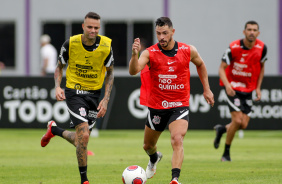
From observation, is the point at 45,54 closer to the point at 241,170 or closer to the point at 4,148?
the point at 4,148

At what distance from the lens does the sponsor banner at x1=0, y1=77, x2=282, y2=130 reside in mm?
19938

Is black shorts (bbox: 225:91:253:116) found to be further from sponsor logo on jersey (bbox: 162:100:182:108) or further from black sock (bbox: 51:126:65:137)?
black sock (bbox: 51:126:65:137)

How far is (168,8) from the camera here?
2964 centimetres

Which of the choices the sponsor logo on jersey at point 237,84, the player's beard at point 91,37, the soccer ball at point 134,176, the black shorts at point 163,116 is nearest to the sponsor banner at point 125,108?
the sponsor logo on jersey at point 237,84

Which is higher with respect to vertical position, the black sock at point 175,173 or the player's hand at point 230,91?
the player's hand at point 230,91

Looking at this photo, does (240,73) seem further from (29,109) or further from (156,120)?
(29,109)

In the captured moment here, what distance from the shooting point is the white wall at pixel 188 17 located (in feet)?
95.8

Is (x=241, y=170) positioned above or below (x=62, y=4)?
below

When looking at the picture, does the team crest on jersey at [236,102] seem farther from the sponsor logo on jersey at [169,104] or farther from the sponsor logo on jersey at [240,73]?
the sponsor logo on jersey at [169,104]

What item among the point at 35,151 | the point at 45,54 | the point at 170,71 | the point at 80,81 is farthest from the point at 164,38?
the point at 45,54

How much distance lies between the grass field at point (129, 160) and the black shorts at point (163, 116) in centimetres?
85

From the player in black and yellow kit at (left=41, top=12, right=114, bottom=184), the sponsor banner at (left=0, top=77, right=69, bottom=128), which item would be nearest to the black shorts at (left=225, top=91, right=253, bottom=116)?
the player in black and yellow kit at (left=41, top=12, right=114, bottom=184)

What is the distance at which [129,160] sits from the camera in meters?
13.1

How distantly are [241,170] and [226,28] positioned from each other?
18.6m
